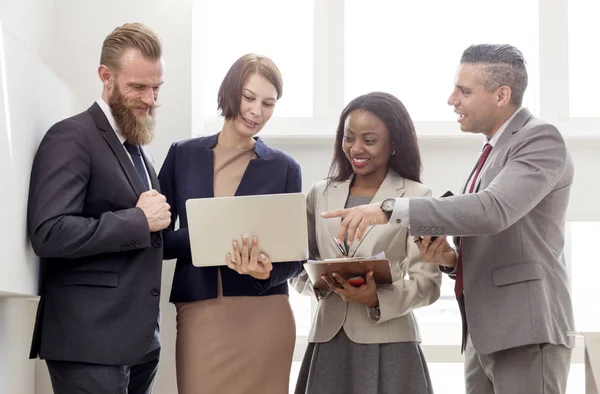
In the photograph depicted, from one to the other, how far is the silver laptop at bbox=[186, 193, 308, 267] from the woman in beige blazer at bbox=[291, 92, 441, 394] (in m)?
0.24

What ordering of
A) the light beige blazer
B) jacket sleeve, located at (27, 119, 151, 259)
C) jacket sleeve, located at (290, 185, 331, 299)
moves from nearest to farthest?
jacket sleeve, located at (27, 119, 151, 259) < the light beige blazer < jacket sleeve, located at (290, 185, 331, 299)

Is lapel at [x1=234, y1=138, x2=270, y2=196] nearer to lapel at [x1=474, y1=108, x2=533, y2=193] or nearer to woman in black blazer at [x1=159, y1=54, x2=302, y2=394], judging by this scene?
woman in black blazer at [x1=159, y1=54, x2=302, y2=394]

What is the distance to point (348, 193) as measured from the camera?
322 centimetres

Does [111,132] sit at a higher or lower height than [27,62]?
lower

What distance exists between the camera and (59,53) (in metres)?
3.93

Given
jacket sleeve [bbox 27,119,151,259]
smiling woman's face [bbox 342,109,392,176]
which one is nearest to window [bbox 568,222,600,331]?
smiling woman's face [bbox 342,109,392,176]

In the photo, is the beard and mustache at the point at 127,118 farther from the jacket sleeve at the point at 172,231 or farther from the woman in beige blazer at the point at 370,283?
the woman in beige blazer at the point at 370,283

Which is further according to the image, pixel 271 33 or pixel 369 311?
pixel 271 33

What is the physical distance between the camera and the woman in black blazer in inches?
117

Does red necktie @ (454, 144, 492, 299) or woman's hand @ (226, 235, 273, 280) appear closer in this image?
woman's hand @ (226, 235, 273, 280)

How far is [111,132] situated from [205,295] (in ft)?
2.23

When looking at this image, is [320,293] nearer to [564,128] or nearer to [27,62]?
[27,62]

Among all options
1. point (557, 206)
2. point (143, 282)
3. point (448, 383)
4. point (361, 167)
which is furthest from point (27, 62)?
point (448, 383)

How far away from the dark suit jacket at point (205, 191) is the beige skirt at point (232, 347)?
5 cm
